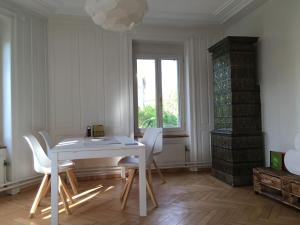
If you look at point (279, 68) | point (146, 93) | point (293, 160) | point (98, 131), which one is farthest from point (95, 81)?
point (293, 160)

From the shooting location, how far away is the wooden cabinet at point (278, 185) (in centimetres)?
289

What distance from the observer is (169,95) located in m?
5.29

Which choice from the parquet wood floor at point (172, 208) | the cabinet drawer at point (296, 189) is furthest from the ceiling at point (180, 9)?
the parquet wood floor at point (172, 208)

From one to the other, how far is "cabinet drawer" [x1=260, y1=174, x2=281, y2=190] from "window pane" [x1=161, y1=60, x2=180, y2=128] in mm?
2193

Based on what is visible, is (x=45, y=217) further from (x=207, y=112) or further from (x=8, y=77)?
(x=207, y=112)

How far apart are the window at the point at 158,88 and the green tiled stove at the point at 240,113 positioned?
4.16ft

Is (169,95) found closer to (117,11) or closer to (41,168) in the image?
(41,168)

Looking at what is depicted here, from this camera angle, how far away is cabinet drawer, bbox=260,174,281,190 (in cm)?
311

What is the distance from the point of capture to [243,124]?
13.1 feet

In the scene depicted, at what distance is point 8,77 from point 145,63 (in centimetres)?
243

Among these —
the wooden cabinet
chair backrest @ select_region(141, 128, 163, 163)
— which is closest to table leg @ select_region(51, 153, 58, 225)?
chair backrest @ select_region(141, 128, 163, 163)

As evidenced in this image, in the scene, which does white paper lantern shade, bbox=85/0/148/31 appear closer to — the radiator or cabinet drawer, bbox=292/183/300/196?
cabinet drawer, bbox=292/183/300/196

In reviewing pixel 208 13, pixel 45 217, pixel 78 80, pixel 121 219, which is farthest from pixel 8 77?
pixel 208 13

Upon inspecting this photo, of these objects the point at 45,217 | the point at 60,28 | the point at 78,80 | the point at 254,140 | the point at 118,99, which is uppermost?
the point at 60,28
